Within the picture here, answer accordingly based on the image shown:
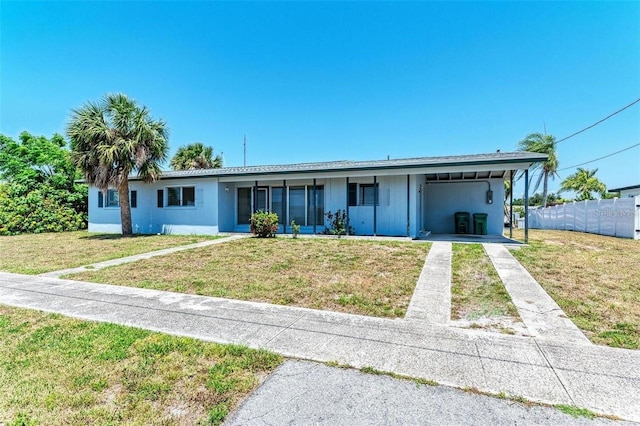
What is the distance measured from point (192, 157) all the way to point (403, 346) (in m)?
26.3

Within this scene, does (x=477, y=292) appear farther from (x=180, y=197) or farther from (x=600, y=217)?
(x=600, y=217)

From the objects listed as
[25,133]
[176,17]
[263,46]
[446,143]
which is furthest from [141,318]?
[446,143]

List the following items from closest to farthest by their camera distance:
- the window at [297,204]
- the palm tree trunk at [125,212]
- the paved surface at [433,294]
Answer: the paved surface at [433,294], the window at [297,204], the palm tree trunk at [125,212]

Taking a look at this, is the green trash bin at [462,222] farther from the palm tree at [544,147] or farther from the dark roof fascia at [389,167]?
the palm tree at [544,147]

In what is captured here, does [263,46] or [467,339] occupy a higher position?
[263,46]

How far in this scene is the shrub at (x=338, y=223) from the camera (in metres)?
13.1

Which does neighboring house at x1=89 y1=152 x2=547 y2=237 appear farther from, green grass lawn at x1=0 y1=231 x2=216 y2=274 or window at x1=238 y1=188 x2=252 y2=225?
green grass lawn at x1=0 y1=231 x2=216 y2=274

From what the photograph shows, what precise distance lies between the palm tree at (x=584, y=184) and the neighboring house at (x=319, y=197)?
31510mm

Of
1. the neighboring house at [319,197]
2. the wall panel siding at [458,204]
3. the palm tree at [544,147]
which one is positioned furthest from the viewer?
the palm tree at [544,147]

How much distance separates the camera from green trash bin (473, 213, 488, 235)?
46.3ft

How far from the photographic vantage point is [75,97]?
557 inches

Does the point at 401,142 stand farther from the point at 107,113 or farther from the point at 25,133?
the point at 25,133

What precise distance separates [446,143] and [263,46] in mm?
17109

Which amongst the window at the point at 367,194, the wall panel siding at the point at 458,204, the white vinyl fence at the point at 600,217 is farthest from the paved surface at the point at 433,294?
the white vinyl fence at the point at 600,217
